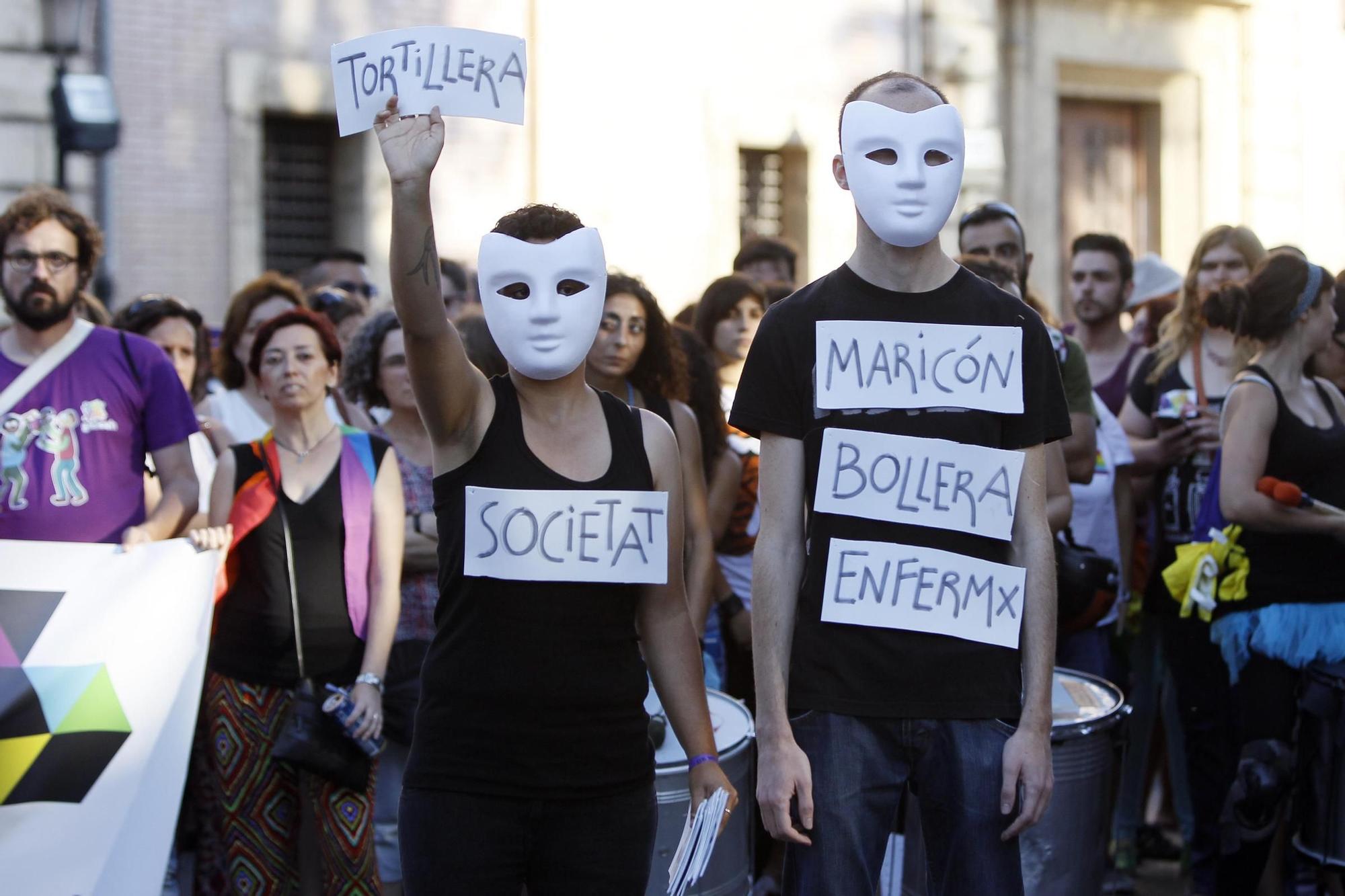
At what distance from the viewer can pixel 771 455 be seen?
329cm

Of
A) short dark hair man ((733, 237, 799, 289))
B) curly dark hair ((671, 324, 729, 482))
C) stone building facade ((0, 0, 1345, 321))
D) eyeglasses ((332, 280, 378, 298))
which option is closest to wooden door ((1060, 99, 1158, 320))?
stone building facade ((0, 0, 1345, 321))

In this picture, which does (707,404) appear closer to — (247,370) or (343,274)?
(247,370)

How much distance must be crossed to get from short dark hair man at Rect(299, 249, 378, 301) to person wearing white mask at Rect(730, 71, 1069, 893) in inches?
211

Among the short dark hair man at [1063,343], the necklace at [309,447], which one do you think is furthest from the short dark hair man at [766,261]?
the necklace at [309,447]

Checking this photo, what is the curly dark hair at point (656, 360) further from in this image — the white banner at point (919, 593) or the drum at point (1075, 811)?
the white banner at point (919, 593)

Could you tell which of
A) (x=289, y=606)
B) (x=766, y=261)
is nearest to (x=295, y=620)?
(x=289, y=606)

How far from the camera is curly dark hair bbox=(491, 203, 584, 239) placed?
3.33m

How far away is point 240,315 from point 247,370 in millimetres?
232

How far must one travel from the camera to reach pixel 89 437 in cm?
493

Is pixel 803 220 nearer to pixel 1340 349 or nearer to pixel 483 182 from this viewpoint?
pixel 483 182

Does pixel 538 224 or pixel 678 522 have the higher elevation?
pixel 538 224

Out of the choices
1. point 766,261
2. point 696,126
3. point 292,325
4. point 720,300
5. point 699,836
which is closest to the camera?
point 699,836

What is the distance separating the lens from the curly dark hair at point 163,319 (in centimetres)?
641

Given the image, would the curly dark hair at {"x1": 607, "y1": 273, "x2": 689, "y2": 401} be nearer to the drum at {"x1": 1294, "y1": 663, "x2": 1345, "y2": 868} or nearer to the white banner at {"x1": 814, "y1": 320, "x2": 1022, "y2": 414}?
the drum at {"x1": 1294, "y1": 663, "x2": 1345, "y2": 868}
